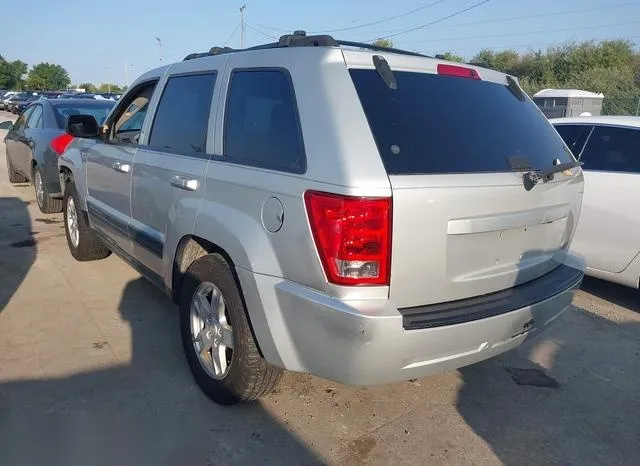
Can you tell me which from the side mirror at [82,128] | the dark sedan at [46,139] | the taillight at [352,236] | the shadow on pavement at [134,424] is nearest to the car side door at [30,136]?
the dark sedan at [46,139]

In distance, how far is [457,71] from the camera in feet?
9.73

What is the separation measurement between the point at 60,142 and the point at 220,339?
5.34 m

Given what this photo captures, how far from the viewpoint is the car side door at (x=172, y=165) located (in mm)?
3219

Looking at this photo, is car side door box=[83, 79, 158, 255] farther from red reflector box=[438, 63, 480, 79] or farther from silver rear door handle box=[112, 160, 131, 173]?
red reflector box=[438, 63, 480, 79]

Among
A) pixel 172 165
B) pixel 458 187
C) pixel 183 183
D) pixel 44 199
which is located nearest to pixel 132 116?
pixel 172 165

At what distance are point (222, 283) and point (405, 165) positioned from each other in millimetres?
1157

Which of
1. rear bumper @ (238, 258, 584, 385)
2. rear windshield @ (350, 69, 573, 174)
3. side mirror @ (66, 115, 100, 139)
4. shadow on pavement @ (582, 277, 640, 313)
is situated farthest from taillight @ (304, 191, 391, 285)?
shadow on pavement @ (582, 277, 640, 313)

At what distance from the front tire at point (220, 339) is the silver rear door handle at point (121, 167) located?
1.23 meters

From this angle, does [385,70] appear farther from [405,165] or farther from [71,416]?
[71,416]

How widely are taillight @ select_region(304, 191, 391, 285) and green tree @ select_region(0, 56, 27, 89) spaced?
108m

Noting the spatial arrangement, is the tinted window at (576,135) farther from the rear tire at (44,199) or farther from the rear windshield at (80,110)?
the rear tire at (44,199)

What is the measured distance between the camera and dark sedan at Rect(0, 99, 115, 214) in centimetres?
748

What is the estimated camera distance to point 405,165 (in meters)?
2.41

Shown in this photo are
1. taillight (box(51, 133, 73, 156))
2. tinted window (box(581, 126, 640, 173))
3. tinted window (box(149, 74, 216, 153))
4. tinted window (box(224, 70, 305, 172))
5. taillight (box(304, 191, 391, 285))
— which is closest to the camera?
taillight (box(304, 191, 391, 285))
